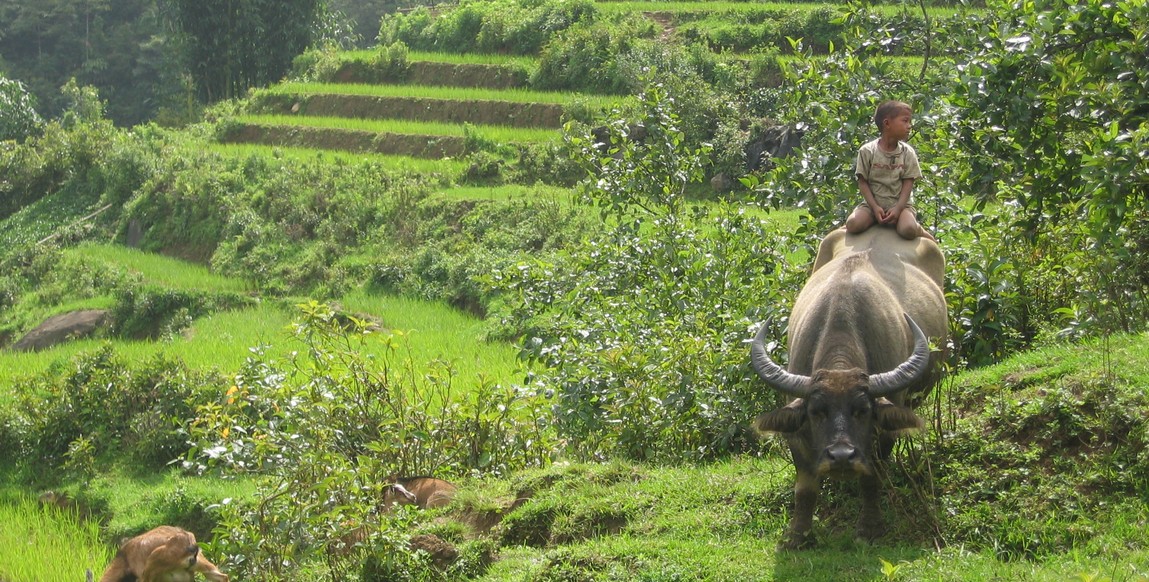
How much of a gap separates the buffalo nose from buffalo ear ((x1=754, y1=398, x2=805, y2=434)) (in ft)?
0.99

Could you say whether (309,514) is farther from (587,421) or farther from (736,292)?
(736,292)

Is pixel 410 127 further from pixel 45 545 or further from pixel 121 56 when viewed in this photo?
pixel 121 56

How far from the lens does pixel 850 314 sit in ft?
19.7

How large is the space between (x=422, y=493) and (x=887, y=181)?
3410 millimetres

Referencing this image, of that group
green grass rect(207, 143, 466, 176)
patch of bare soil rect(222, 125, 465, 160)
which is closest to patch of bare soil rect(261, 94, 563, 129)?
patch of bare soil rect(222, 125, 465, 160)

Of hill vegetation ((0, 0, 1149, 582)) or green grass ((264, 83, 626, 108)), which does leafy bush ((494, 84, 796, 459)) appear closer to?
hill vegetation ((0, 0, 1149, 582))

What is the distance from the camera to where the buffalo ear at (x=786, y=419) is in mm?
5590

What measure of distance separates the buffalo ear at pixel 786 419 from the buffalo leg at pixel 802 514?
0.81 feet

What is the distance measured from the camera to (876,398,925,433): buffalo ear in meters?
5.41

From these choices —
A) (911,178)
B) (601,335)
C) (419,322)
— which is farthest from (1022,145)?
(419,322)

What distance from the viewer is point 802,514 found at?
18.9 ft

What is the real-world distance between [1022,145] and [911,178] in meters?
0.82

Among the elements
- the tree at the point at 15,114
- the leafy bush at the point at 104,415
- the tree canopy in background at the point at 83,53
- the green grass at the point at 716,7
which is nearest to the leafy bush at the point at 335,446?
the leafy bush at the point at 104,415

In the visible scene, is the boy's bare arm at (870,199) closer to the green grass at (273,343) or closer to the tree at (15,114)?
the green grass at (273,343)
